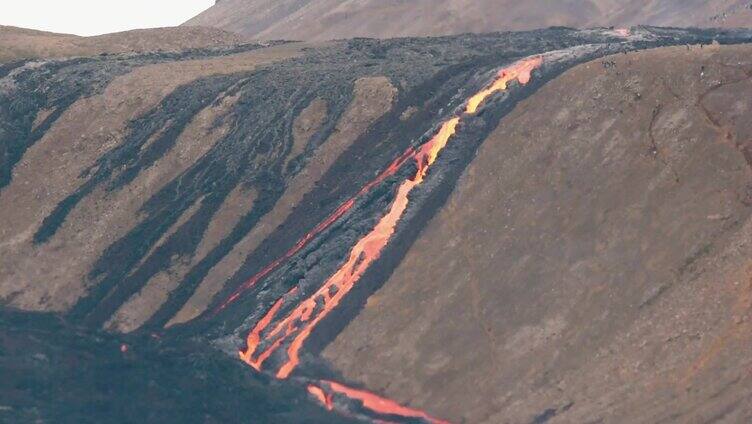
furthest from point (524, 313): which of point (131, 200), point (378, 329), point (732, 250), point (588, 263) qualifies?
point (131, 200)

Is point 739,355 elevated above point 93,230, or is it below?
below

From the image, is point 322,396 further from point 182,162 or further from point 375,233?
point 182,162

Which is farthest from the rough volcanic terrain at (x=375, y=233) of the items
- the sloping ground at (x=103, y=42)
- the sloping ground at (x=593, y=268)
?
the sloping ground at (x=103, y=42)

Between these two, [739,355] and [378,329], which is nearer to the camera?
[739,355]

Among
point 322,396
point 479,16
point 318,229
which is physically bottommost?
point 322,396

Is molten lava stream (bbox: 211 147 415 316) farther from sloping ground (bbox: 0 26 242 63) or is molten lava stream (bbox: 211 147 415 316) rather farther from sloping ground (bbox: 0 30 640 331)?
sloping ground (bbox: 0 26 242 63)

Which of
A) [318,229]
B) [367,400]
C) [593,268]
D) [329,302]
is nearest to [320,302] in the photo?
[329,302]

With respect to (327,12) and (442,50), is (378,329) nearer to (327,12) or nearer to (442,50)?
(442,50)
